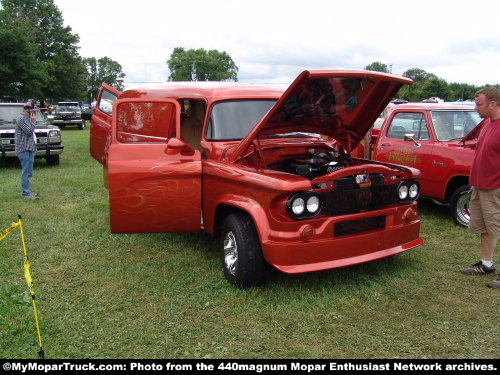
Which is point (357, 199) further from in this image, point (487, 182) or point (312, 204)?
point (487, 182)

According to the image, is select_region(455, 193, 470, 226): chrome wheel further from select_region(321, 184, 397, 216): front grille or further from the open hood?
select_region(321, 184, 397, 216): front grille

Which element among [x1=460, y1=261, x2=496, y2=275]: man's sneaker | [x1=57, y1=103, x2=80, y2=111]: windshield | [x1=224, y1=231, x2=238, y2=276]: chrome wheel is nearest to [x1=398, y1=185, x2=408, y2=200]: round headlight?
[x1=460, y1=261, x2=496, y2=275]: man's sneaker

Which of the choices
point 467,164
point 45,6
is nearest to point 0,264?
point 467,164

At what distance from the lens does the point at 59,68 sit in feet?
139

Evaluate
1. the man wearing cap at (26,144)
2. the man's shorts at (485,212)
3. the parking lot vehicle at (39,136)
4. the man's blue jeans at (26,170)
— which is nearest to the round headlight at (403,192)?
the man's shorts at (485,212)

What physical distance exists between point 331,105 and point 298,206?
4.48 ft

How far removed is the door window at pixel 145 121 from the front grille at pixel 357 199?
2.35m

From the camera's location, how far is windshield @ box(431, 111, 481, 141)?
662cm

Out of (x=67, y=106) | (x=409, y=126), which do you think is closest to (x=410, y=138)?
(x=409, y=126)

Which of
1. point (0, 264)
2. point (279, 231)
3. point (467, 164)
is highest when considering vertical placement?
point (467, 164)

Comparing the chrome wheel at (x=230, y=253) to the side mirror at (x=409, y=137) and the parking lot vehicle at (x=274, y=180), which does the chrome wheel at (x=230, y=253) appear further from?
the side mirror at (x=409, y=137)
